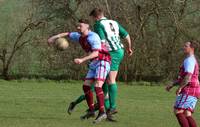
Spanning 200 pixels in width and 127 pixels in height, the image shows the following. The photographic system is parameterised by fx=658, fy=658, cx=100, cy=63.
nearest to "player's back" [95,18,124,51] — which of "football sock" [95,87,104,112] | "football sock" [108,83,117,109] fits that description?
"football sock" [108,83,117,109]

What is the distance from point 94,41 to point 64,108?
323 cm

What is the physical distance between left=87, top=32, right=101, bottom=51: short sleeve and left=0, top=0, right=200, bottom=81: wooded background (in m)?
14.1

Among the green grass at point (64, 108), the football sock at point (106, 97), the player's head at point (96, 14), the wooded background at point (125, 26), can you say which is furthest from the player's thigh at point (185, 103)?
the wooded background at point (125, 26)

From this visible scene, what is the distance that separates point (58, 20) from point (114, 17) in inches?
89.2

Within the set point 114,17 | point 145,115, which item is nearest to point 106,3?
point 114,17

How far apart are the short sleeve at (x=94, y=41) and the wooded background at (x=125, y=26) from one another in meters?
14.1

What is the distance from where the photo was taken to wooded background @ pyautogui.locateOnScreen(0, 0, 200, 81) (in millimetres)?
25609

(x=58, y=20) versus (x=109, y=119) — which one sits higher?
(x=58, y=20)

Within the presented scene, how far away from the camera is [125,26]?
25.6 m

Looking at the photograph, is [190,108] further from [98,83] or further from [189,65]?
[98,83]

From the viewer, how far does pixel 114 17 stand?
2533 cm

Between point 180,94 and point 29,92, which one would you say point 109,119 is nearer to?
point 180,94

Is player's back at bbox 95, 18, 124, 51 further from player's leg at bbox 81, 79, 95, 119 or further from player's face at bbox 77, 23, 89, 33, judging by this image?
player's leg at bbox 81, 79, 95, 119

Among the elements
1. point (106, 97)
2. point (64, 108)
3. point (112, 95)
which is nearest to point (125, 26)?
point (64, 108)
